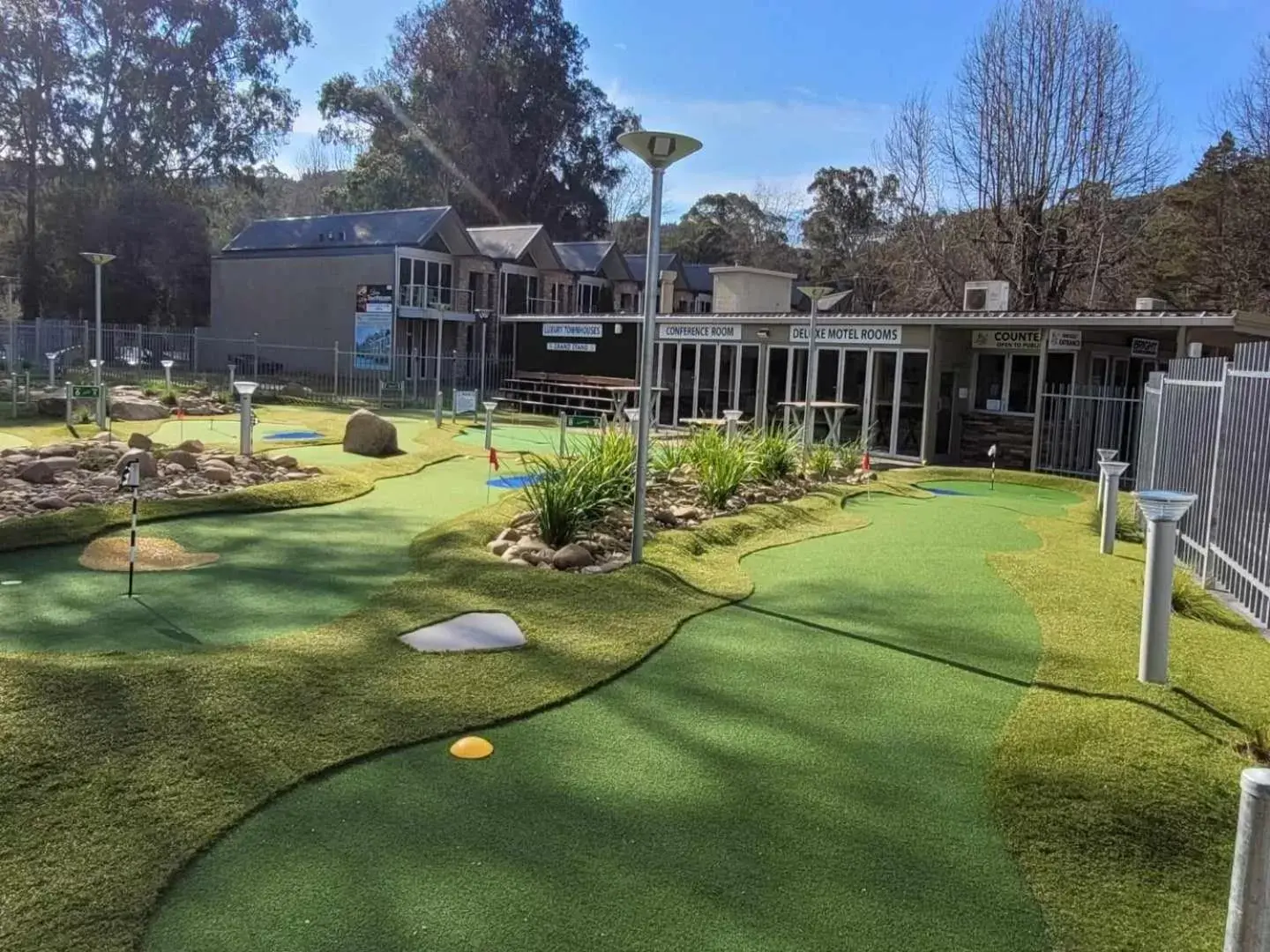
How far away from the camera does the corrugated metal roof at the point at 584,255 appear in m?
42.2

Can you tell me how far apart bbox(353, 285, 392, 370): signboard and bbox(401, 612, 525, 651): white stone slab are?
94.8 ft

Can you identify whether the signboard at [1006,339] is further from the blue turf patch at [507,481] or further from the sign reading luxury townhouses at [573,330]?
the blue turf patch at [507,481]

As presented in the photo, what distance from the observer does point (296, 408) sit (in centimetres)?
2328

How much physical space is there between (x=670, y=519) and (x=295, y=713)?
527 cm

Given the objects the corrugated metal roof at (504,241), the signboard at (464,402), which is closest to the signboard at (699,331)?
the signboard at (464,402)

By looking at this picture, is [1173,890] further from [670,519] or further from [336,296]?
[336,296]

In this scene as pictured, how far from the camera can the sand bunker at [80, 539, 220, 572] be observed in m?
7.03

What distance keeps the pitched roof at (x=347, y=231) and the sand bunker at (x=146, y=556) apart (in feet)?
91.6

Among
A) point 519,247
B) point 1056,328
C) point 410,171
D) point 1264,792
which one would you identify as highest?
point 410,171

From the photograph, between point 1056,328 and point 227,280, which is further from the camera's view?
point 227,280

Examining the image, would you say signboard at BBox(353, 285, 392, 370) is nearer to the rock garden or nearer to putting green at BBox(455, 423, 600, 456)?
putting green at BBox(455, 423, 600, 456)

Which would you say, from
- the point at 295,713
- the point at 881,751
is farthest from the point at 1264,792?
the point at 295,713

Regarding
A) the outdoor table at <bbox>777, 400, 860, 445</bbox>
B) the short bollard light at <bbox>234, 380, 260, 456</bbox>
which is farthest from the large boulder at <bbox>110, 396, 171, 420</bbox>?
the outdoor table at <bbox>777, 400, 860, 445</bbox>

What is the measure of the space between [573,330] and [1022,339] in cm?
1204
